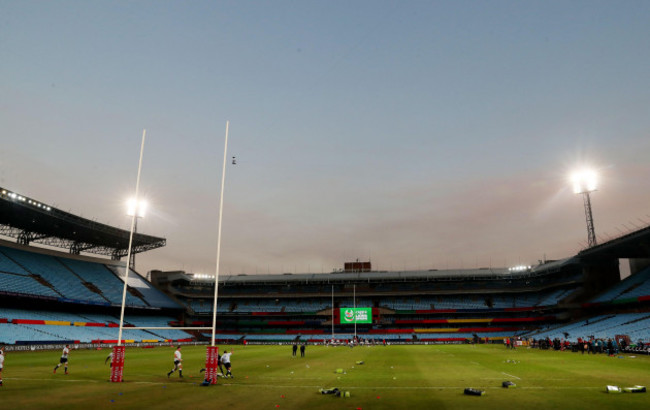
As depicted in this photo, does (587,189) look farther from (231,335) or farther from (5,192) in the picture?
(5,192)

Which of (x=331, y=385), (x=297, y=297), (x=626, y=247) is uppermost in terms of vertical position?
(x=626, y=247)

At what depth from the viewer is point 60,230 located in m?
72.2

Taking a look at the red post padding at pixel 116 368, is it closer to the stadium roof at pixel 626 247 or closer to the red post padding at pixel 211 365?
the red post padding at pixel 211 365

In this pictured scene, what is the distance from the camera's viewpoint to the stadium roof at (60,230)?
60059 millimetres

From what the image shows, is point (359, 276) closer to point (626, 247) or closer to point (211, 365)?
point (626, 247)

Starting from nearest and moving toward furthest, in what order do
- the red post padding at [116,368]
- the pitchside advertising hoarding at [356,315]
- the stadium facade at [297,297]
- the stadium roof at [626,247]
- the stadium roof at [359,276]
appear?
the red post padding at [116,368] < the stadium roof at [626,247] < the stadium facade at [297,297] < the pitchside advertising hoarding at [356,315] < the stadium roof at [359,276]

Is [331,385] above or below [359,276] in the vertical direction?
below

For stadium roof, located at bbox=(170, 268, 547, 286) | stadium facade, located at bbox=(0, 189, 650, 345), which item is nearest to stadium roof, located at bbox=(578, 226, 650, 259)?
stadium facade, located at bbox=(0, 189, 650, 345)

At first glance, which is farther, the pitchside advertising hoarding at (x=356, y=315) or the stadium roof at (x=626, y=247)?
the pitchside advertising hoarding at (x=356, y=315)

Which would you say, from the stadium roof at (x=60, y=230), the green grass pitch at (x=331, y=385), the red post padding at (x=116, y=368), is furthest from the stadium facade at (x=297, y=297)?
the red post padding at (x=116, y=368)

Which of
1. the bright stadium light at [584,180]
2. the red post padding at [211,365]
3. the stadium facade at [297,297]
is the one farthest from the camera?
the bright stadium light at [584,180]

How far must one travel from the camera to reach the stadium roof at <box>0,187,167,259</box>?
60.1m

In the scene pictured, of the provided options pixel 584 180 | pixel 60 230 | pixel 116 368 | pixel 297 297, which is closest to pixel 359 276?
pixel 297 297

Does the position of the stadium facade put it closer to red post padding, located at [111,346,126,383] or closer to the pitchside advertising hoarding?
the pitchside advertising hoarding
